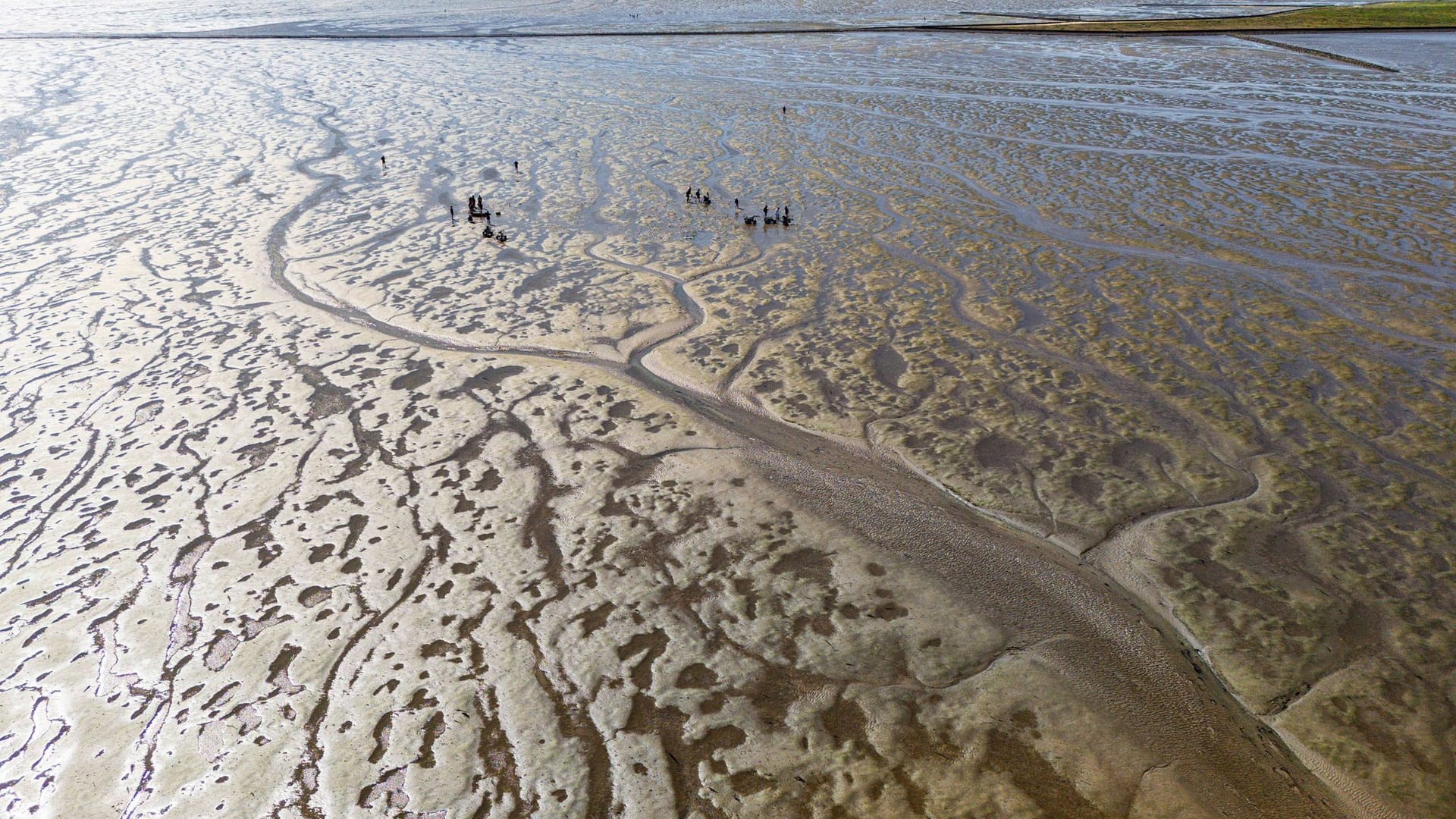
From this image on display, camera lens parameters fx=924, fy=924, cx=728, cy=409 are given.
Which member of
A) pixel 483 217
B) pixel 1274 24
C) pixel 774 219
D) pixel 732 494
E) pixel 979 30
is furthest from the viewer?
→ pixel 1274 24

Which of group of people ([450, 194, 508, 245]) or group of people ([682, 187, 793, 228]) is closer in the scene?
group of people ([450, 194, 508, 245])

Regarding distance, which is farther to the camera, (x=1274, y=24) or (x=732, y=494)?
(x=1274, y=24)

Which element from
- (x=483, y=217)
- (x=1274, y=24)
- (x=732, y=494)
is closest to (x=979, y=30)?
(x=1274, y=24)

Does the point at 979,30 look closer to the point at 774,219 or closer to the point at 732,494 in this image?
the point at 774,219

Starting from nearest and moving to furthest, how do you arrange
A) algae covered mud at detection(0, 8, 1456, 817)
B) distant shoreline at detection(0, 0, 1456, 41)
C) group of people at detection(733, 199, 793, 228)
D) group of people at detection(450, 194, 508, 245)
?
algae covered mud at detection(0, 8, 1456, 817) < group of people at detection(450, 194, 508, 245) < group of people at detection(733, 199, 793, 228) < distant shoreline at detection(0, 0, 1456, 41)

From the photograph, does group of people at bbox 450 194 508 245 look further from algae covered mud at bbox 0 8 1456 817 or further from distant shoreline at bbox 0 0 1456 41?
distant shoreline at bbox 0 0 1456 41

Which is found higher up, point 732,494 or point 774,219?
point 774,219

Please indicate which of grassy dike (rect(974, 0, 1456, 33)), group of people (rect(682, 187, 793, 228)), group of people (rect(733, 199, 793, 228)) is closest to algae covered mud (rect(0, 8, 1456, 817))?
group of people (rect(682, 187, 793, 228))
